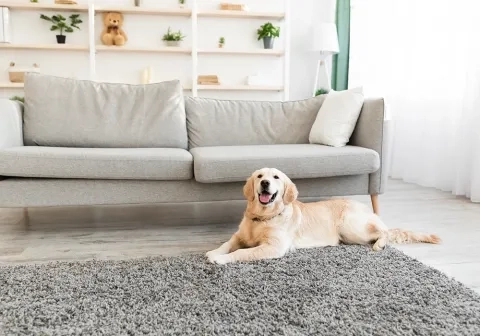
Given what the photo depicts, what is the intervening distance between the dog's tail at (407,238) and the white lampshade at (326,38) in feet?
10.6

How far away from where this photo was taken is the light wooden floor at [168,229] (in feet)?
7.09

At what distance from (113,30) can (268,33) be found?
1.74 m

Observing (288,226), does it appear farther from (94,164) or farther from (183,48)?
(183,48)

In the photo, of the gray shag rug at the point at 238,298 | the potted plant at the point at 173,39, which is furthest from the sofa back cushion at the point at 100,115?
the potted plant at the point at 173,39

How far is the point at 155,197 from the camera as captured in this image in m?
2.52

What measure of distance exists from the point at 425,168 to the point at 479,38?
121cm

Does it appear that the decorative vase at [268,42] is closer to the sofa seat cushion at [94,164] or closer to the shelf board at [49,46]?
the shelf board at [49,46]

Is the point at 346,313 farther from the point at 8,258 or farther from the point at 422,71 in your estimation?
the point at 422,71

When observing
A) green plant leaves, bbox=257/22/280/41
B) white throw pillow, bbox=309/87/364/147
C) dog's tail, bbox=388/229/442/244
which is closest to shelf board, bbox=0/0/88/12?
green plant leaves, bbox=257/22/280/41

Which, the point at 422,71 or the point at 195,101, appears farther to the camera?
the point at 422,71

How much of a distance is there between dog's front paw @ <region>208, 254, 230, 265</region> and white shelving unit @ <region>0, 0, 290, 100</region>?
3.36m

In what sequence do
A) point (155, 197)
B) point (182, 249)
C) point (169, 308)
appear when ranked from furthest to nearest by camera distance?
point (155, 197), point (182, 249), point (169, 308)

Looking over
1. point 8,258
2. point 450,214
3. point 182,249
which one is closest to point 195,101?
point 182,249

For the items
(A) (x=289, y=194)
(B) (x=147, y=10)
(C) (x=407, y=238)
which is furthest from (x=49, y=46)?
(C) (x=407, y=238)
